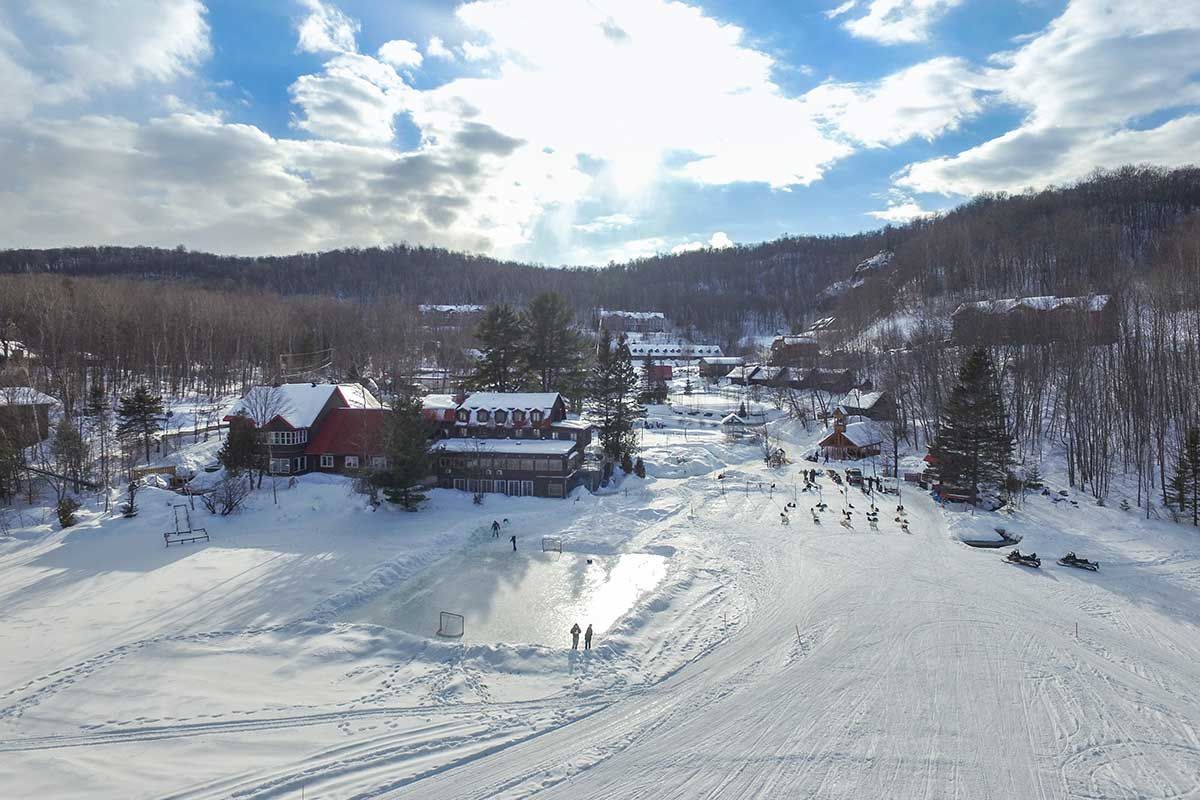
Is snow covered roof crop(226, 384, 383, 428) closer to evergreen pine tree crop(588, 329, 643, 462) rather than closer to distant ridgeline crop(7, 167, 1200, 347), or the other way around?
evergreen pine tree crop(588, 329, 643, 462)

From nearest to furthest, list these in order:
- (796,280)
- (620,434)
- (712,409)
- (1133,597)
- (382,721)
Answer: (382,721), (1133,597), (620,434), (712,409), (796,280)

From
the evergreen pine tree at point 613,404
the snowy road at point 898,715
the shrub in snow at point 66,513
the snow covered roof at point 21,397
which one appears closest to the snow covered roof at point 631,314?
the evergreen pine tree at point 613,404

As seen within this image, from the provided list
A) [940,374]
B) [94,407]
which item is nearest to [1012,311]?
[940,374]

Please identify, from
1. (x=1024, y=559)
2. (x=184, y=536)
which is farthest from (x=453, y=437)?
(x=1024, y=559)

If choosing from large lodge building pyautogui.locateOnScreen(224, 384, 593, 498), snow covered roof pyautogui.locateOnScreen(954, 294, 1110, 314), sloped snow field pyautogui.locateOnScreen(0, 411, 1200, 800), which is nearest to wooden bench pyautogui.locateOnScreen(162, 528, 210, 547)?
sloped snow field pyautogui.locateOnScreen(0, 411, 1200, 800)

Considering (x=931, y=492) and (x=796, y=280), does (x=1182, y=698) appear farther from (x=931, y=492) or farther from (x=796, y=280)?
(x=796, y=280)

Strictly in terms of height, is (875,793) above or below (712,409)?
below

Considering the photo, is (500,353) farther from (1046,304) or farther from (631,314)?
(631,314)
